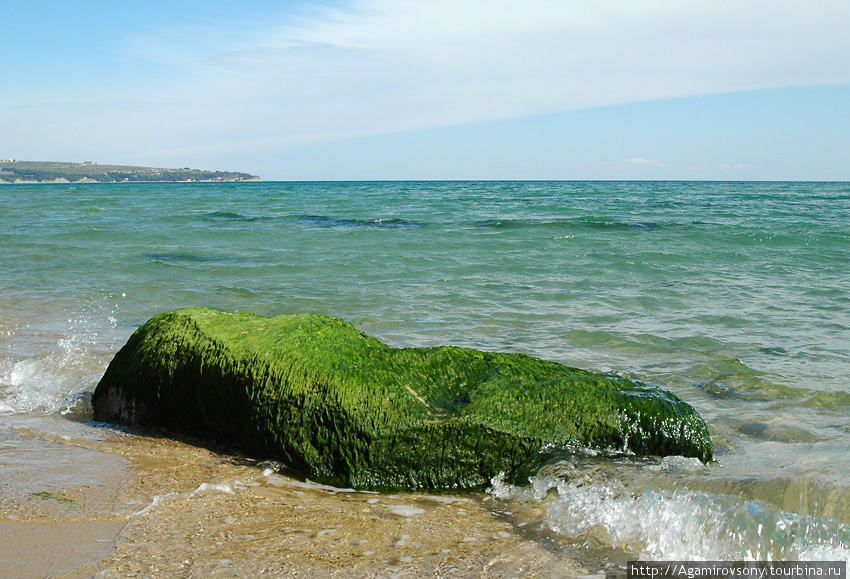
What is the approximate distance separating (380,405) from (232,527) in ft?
3.30

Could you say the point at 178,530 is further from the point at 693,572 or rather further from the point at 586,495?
the point at 693,572

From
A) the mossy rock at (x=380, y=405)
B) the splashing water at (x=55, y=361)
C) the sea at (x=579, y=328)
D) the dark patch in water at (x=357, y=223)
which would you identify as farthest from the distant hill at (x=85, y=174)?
the mossy rock at (x=380, y=405)

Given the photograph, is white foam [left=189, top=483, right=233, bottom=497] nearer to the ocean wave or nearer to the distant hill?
the ocean wave

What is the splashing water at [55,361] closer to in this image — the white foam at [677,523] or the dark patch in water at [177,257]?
the white foam at [677,523]

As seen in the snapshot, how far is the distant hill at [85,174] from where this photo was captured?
113375 millimetres

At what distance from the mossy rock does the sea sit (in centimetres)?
18

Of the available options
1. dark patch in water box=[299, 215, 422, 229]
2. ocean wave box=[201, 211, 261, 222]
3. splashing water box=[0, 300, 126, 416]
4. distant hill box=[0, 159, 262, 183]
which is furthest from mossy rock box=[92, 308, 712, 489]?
distant hill box=[0, 159, 262, 183]

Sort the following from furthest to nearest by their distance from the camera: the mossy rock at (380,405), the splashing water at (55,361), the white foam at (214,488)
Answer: the splashing water at (55,361) < the mossy rock at (380,405) < the white foam at (214,488)

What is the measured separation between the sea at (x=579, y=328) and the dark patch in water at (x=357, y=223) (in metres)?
1.64

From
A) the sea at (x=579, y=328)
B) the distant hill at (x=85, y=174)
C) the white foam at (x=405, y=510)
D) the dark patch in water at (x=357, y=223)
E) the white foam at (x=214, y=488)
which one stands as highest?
the distant hill at (x=85, y=174)

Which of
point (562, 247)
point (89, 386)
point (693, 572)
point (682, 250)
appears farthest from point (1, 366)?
point (682, 250)

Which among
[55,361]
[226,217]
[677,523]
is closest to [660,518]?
[677,523]

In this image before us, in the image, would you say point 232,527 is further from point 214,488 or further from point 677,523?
point 677,523

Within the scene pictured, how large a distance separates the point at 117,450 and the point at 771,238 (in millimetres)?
16343
